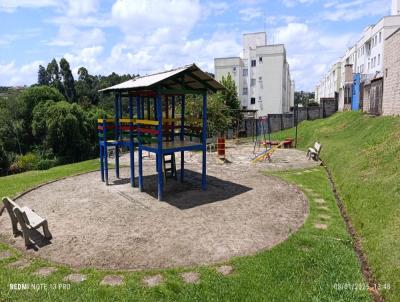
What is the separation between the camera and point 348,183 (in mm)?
10133

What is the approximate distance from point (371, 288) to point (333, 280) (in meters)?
0.61

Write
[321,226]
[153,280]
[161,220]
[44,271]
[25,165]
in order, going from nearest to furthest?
[153,280]
[44,271]
[321,226]
[161,220]
[25,165]

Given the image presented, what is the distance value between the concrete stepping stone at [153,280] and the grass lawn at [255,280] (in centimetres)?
9

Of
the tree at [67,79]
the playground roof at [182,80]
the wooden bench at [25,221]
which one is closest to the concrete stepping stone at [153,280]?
the wooden bench at [25,221]

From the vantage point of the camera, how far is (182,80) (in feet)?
32.8

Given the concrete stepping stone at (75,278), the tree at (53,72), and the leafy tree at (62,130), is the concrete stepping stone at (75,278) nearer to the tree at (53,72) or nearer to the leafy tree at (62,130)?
the leafy tree at (62,130)

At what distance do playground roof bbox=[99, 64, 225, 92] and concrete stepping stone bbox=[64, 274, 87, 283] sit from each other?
17.4ft

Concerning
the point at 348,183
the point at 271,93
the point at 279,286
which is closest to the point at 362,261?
the point at 279,286

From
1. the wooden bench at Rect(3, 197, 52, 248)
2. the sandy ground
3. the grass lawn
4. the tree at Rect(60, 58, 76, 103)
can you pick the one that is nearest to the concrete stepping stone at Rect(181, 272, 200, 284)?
the grass lawn

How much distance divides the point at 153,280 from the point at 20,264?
270 centimetres

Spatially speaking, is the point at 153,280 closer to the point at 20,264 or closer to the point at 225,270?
the point at 225,270

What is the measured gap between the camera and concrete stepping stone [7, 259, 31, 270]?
5.75m

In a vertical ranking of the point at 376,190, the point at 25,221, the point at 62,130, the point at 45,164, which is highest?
the point at 62,130

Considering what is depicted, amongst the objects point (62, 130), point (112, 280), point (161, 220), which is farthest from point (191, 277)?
point (62, 130)
